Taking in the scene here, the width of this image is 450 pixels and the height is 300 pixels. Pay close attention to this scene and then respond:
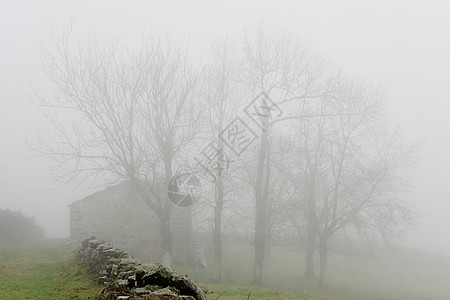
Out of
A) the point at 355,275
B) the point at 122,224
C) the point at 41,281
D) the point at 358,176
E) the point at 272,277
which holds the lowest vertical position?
the point at 355,275

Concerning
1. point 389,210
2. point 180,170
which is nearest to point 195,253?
point 180,170

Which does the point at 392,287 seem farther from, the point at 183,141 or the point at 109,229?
the point at 109,229

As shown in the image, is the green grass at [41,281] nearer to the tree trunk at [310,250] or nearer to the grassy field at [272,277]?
the grassy field at [272,277]

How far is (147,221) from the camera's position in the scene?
1015 inches

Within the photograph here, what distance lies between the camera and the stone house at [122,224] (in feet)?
80.9

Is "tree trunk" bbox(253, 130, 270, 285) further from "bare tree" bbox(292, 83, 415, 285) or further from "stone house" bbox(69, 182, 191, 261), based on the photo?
"stone house" bbox(69, 182, 191, 261)

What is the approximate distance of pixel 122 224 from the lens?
25266mm

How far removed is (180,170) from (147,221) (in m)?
7.61

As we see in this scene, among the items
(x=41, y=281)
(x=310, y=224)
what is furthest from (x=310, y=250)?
(x=41, y=281)

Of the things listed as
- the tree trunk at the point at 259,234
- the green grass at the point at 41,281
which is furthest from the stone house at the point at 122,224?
the tree trunk at the point at 259,234

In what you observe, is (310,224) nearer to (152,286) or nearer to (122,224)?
(122,224)

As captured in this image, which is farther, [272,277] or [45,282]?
[272,277]

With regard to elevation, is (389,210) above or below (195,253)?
above

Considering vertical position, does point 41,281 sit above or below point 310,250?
above
